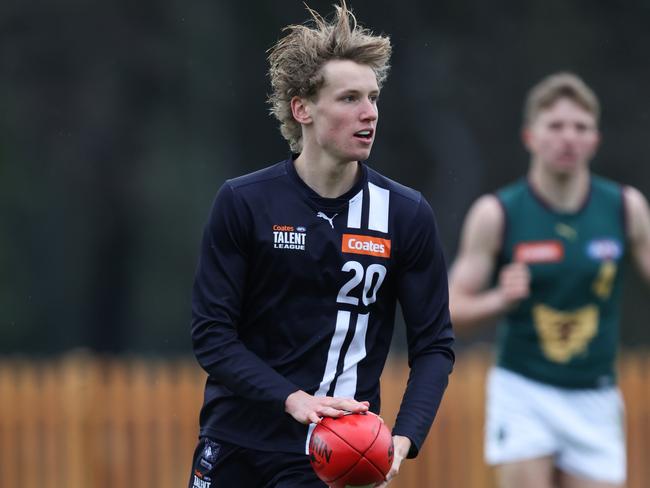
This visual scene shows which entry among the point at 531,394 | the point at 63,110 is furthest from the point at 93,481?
the point at 63,110

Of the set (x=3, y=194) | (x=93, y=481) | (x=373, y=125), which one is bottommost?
(x=93, y=481)

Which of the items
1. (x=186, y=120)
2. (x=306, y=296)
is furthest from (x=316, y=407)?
(x=186, y=120)

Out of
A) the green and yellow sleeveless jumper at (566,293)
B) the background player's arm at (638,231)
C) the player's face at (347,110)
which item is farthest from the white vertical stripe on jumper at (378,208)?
the background player's arm at (638,231)

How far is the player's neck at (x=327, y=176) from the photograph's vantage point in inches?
217

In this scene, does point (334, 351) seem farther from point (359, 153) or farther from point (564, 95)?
→ point (564, 95)

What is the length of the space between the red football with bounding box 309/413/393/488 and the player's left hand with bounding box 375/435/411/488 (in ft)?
0.23

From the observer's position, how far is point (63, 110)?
21.0 metres

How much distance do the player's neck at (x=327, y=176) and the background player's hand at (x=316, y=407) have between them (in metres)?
0.86

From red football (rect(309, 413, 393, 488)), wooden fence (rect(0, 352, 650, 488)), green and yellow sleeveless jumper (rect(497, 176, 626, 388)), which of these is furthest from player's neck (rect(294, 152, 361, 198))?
wooden fence (rect(0, 352, 650, 488))

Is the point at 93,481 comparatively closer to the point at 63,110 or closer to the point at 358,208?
the point at 358,208

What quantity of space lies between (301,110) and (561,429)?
303 cm

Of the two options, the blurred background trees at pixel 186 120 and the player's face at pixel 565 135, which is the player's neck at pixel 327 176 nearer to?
the player's face at pixel 565 135

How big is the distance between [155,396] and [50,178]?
11957mm

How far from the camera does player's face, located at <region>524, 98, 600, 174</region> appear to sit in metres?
7.90
